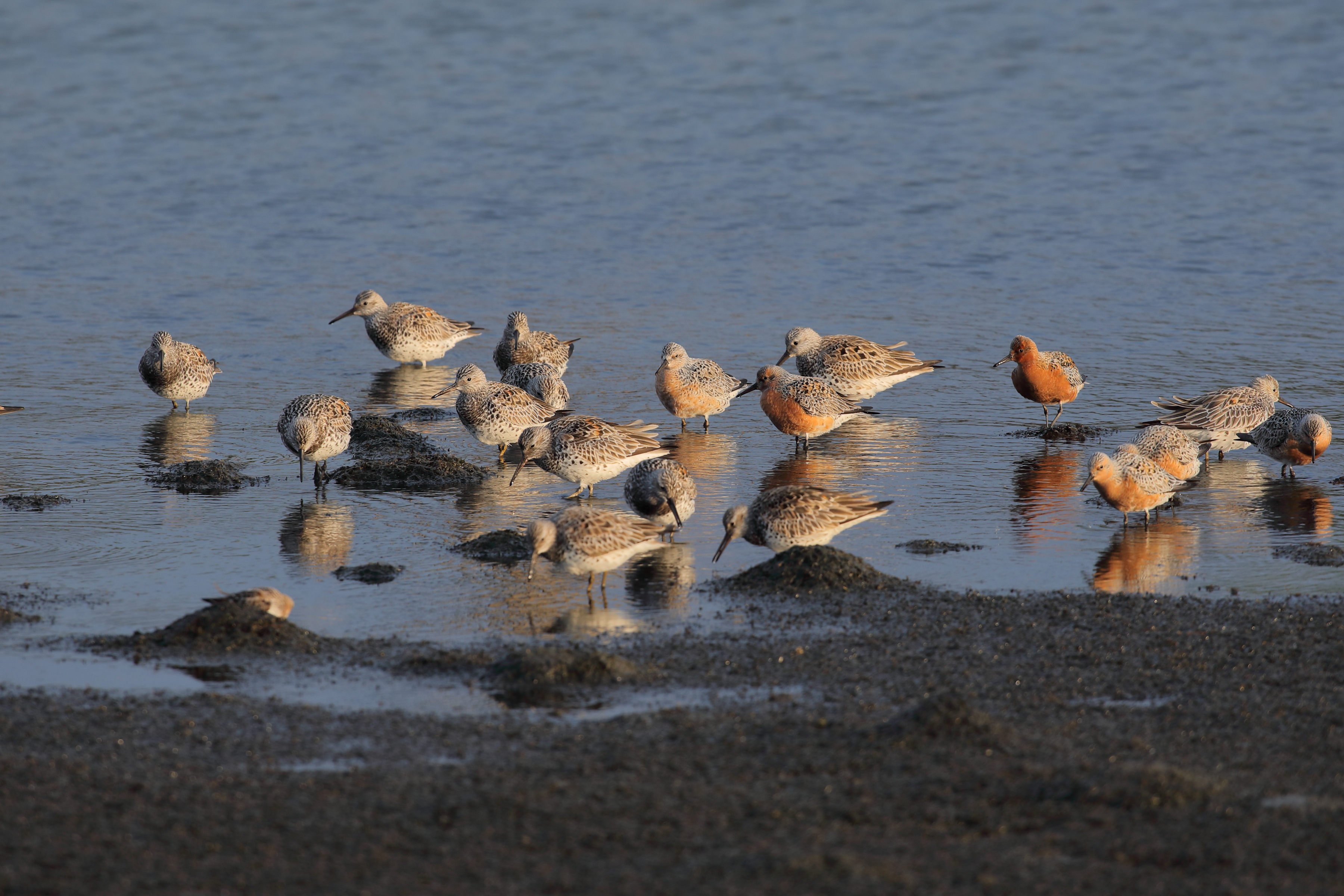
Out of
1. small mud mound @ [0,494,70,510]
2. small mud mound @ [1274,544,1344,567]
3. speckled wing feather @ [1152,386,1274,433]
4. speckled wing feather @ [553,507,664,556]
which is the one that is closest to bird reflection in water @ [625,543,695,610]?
speckled wing feather @ [553,507,664,556]

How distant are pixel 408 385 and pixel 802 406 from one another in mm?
5560

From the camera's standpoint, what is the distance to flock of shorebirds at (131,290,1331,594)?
1117cm

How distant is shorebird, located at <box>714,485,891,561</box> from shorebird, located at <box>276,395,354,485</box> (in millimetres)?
4043

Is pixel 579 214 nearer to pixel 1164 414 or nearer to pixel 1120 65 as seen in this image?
pixel 1164 414

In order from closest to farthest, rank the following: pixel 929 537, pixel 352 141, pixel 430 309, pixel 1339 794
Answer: pixel 1339 794, pixel 929 537, pixel 430 309, pixel 352 141

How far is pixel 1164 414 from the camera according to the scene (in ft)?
51.3

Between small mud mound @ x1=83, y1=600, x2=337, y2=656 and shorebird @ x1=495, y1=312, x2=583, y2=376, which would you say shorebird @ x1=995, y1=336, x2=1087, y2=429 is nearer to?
shorebird @ x1=495, y1=312, x2=583, y2=376

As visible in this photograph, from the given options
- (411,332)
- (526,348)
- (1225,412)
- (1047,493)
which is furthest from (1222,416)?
(411,332)

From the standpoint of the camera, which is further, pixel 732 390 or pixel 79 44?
pixel 79 44

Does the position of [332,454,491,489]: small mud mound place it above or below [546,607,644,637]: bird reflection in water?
above

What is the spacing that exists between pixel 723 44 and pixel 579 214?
1496 cm

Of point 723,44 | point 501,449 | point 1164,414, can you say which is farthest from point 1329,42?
point 501,449

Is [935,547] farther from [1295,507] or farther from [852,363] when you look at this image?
[852,363]

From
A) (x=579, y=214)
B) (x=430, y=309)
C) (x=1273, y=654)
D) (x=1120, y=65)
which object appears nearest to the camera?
(x=1273, y=654)
